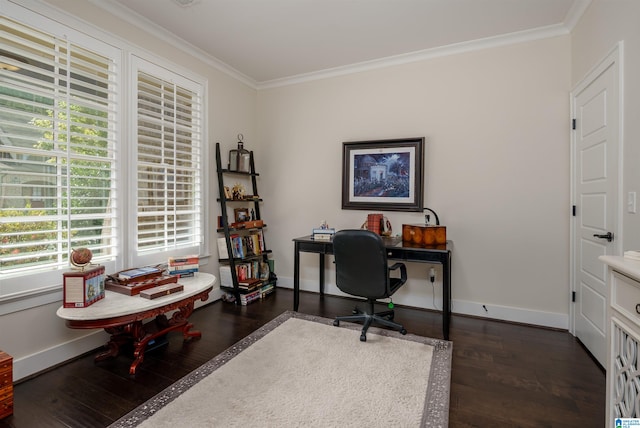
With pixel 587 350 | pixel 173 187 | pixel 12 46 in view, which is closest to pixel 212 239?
pixel 173 187

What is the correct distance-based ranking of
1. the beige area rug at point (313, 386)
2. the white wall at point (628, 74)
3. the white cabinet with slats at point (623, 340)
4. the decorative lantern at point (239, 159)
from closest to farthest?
the white cabinet with slats at point (623, 340), the beige area rug at point (313, 386), the white wall at point (628, 74), the decorative lantern at point (239, 159)

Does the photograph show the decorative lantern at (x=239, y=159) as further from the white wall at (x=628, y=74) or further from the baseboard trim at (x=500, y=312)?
the white wall at (x=628, y=74)

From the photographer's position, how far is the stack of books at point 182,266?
8.93 ft

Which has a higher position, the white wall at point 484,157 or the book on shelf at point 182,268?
the white wall at point 484,157

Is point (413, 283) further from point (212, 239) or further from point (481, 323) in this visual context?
point (212, 239)

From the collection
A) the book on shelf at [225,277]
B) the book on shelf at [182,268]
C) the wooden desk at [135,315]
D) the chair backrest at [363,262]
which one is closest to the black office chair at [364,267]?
the chair backrest at [363,262]

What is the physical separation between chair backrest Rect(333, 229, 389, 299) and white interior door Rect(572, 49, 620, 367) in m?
1.53

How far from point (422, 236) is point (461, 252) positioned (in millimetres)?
651

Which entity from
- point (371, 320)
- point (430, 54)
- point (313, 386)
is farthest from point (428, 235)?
point (430, 54)

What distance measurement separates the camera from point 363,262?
8.52 ft

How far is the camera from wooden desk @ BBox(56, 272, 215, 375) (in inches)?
76.5

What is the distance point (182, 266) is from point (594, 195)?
11.6 ft

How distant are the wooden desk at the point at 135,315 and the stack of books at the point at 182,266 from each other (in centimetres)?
7

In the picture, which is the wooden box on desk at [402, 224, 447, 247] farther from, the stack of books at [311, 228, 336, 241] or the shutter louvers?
the shutter louvers
